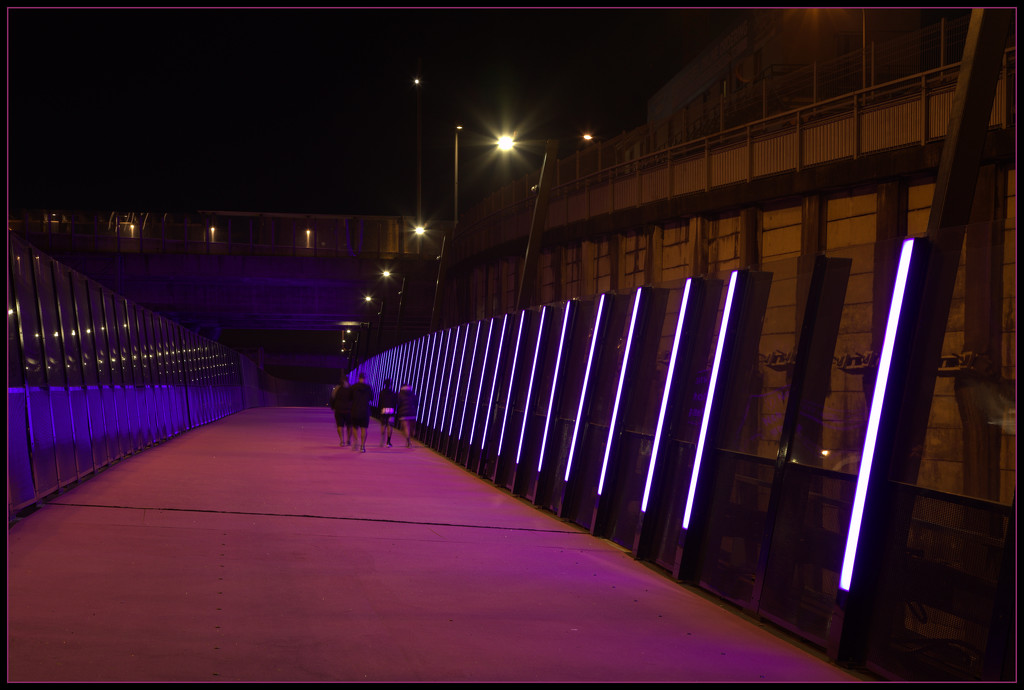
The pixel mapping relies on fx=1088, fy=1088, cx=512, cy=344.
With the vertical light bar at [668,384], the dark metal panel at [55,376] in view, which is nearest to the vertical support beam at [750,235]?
the vertical light bar at [668,384]

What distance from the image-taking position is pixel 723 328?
8.88 meters

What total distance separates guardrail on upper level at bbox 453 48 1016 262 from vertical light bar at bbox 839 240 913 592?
497 inches

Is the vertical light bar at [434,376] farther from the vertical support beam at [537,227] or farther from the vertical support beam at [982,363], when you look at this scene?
the vertical support beam at [982,363]

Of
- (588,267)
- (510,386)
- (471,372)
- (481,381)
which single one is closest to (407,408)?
(471,372)

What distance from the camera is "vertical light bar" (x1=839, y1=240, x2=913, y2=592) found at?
6.25m

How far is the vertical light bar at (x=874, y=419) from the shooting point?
625 cm

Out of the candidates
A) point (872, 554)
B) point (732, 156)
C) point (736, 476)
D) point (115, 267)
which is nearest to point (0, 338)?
point (736, 476)

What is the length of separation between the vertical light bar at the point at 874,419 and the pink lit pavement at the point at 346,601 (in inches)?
26.6

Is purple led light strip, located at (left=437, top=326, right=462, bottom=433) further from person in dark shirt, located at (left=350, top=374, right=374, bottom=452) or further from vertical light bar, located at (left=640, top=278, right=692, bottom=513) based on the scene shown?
vertical light bar, located at (left=640, top=278, right=692, bottom=513)

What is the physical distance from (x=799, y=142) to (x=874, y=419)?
54.9 feet

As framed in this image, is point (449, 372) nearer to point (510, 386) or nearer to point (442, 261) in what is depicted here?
point (510, 386)

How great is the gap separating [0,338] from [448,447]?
15.5 metres

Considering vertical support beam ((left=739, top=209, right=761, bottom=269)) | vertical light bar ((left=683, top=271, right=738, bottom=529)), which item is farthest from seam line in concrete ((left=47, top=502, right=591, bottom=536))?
vertical support beam ((left=739, top=209, right=761, bottom=269))

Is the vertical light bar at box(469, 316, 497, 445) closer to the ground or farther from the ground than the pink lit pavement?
farther from the ground
